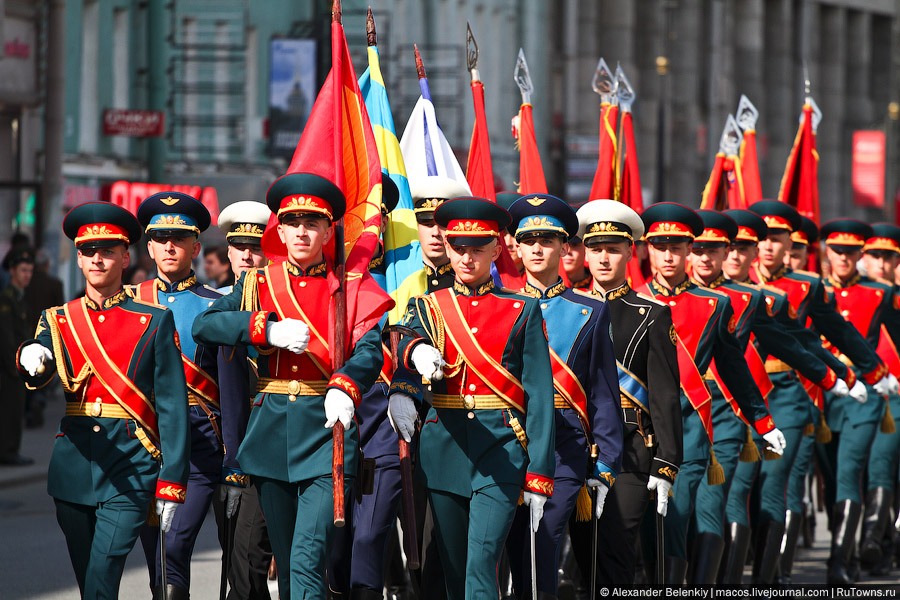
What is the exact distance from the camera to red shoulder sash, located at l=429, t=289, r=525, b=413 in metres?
8.05

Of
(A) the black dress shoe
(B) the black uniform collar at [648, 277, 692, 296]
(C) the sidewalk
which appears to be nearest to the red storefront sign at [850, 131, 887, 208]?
(C) the sidewalk

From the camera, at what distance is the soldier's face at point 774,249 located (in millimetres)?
12305

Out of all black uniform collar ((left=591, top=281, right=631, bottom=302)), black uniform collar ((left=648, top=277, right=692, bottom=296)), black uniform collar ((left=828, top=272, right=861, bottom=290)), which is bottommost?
black uniform collar ((left=591, top=281, right=631, bottom=302))

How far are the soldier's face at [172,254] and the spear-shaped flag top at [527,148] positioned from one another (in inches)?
119

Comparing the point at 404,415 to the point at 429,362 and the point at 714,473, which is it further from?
the point at 714,473

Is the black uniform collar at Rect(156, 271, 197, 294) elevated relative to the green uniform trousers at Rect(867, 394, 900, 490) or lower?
elevated

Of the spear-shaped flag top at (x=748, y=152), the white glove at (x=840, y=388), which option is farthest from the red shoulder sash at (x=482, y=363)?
the spear-shaped flag top at (x=748, y=152)

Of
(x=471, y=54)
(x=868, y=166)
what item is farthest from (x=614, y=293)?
(x=868, y=166)

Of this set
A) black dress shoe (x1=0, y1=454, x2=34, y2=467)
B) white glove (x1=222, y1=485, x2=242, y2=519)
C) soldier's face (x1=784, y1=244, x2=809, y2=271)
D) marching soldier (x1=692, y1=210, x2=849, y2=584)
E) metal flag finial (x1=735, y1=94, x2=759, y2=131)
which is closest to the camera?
white glove (x1=222, y1=485, x2=242, y2=519)

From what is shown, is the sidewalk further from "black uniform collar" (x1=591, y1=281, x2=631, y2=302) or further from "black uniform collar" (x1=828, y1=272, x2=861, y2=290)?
"black uniform collar" (x1=591, y1=281, x2=631, y2=302)

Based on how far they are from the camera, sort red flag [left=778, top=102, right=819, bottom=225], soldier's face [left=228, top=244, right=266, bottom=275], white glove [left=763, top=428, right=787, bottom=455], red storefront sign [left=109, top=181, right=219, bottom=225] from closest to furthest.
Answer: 1. soldier's face [left=228, top=244, right=266, bottom=275]
2. white glove [left=763, top=428, right=787, bottom=455]
3. red flag [left=778, top=102, right=819, bottom=225]
4. red storefront sign [left=109, top=181, right=219, bottom=225]

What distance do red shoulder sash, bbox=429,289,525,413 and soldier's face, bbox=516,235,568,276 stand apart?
0.65 metres

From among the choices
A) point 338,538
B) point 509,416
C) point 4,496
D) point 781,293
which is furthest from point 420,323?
point 4,496

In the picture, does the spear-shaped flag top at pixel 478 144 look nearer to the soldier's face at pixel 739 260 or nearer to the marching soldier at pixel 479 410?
the soldier's face at pixel 739 260
